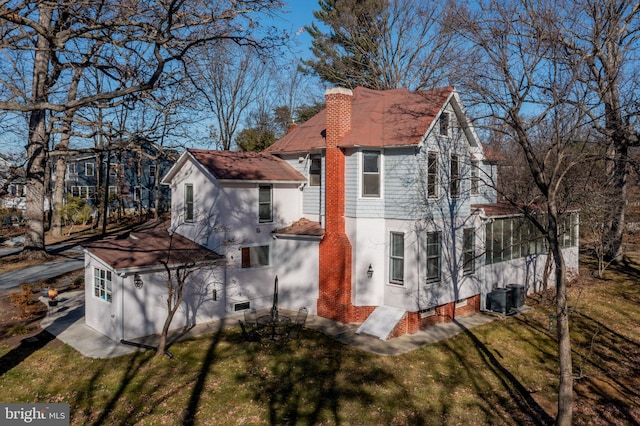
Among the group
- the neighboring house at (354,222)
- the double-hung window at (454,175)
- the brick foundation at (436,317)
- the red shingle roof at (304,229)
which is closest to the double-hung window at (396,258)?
the neighboring house at (354,222)

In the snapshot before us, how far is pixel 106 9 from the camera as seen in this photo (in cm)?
1252

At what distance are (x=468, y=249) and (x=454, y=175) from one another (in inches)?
119

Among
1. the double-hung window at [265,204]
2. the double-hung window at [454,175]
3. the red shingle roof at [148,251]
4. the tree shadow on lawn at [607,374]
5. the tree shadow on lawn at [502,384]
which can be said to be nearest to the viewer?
the tree shadow on lawn at [502,384]

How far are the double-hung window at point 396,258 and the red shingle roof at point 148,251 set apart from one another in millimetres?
6148

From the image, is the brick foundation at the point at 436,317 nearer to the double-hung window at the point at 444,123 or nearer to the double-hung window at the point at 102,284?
the double-hung window at the point at 444,123

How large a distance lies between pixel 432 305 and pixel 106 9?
45.1 ft

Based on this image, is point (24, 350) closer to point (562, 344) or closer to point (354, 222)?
point (354, 222)

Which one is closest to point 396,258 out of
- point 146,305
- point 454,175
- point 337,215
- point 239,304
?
point 337,215

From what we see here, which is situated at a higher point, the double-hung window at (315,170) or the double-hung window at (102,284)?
the double-hung window at (315,170)

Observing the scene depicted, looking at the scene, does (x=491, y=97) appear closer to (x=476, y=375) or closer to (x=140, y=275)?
(x=476, y=375)

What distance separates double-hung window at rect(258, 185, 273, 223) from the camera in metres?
17.6

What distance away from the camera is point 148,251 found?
15.1 m

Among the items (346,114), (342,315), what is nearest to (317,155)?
(346,114)

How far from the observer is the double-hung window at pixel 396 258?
1566 centimetres
